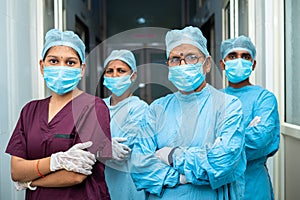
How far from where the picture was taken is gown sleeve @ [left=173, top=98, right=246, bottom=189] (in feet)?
4.42

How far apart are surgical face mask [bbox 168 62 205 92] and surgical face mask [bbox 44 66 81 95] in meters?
0.43

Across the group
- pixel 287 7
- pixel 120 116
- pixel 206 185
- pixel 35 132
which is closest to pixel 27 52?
pixel 120 116

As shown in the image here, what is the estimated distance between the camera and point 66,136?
1.42 m

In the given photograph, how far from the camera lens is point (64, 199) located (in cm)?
141

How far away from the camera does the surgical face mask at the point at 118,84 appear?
221 centimetres

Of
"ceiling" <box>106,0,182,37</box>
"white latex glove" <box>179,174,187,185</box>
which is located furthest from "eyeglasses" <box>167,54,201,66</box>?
"ceiling" <box>106,0,182,37</box>

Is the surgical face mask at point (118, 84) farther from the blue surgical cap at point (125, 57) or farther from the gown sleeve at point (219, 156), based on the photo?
the gown sleeve at point (219, 156)

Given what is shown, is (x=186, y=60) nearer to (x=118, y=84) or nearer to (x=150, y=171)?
(x=150, y=171)

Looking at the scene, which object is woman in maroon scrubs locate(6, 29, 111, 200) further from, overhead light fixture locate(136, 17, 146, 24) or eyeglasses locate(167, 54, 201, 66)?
overhead light fixture locate(136, 17, 146, 24)

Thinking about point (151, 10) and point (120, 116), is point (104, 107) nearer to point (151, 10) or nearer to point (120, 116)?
point (120, 116)

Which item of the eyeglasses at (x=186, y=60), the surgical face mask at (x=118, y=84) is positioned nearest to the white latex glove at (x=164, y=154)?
the eyeglasses at (x=186, y=60)

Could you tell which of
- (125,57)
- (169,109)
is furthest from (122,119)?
(169,109)

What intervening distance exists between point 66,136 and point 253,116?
3.55ft

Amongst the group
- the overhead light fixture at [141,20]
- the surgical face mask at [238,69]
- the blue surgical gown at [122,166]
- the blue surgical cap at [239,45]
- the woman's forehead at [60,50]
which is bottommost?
the blue surgical gown at [122,166]
